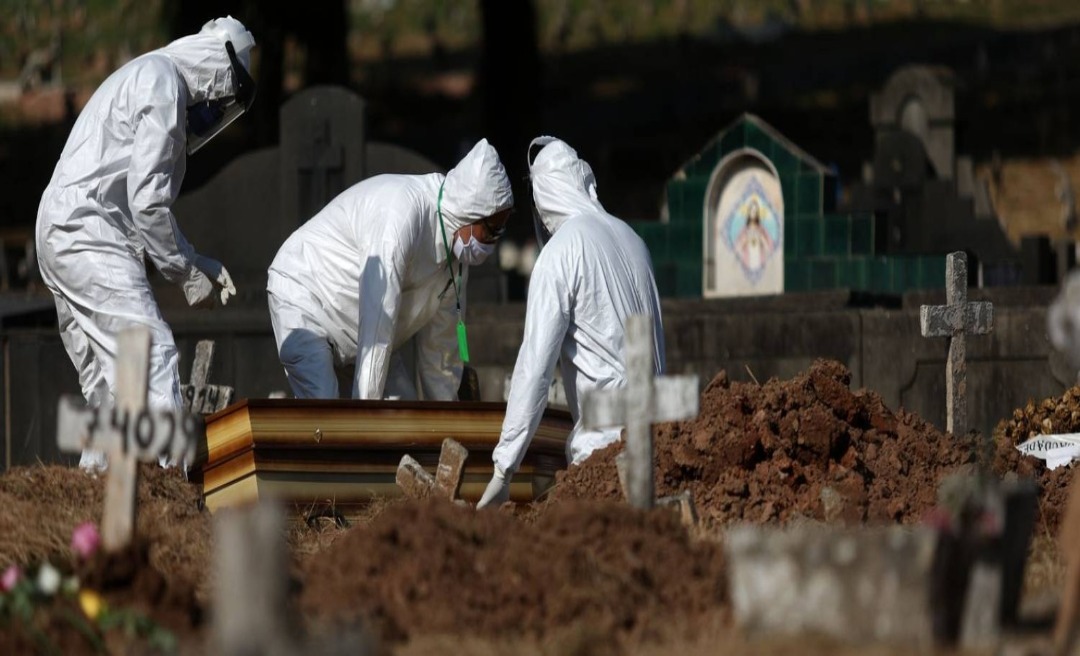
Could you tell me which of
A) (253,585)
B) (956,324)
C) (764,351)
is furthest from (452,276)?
(253,585)

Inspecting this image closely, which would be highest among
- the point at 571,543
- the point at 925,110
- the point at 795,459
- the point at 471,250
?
the point at 925,110

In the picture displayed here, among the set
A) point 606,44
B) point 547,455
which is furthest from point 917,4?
point 547,455

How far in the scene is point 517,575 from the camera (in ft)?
22.3

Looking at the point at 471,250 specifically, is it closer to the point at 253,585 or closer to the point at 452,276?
the point at 452,276

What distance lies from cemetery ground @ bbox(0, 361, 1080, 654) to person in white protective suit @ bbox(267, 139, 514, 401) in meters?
1.16

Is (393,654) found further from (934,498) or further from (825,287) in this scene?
(825,287)

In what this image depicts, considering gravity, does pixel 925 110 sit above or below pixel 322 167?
above

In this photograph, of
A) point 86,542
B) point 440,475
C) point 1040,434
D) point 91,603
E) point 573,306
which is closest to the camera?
point 91,603

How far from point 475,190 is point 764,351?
15.7 ft

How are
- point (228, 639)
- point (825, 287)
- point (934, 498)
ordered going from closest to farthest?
1. point (228, 639)
2. point (934, 498)
3. point (825, 287)

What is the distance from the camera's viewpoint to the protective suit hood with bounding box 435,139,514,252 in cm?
1029

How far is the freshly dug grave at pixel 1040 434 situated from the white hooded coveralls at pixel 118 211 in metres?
3.67

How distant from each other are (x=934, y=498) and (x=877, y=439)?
705 millimetres

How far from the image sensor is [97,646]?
6.27 m
